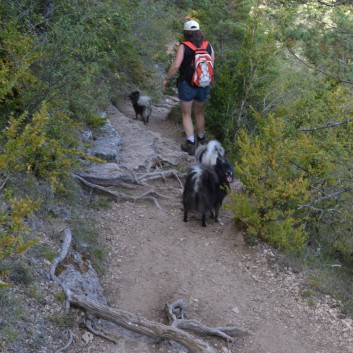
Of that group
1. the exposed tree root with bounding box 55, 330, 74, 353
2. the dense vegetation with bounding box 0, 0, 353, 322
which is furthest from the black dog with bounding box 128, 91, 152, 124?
the exposed tree root with bounding box 55, 330, 74, 353

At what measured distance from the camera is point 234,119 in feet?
32.6

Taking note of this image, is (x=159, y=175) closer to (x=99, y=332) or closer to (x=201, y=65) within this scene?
(x=201, y=65)

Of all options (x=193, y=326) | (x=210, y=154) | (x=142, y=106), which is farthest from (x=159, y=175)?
(x=142, y=106)

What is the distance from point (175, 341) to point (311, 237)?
155 inches

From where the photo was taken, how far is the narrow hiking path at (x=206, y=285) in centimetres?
507

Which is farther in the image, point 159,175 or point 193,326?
point 159,175

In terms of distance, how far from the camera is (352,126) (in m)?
7.08

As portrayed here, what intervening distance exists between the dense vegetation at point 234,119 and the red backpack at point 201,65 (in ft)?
3.69

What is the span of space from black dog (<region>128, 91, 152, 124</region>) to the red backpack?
3327 millimetres

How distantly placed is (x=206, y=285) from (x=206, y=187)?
157 centimetres

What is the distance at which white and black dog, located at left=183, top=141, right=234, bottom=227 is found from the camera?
6816 mm

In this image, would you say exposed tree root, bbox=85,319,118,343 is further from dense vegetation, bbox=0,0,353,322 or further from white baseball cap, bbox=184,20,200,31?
white baseball cap, bbox=184,20,200,31

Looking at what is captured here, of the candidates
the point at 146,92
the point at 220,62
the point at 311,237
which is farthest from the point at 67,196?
the point at 146,92

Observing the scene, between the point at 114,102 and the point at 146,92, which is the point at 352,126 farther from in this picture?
the point at 146,92
